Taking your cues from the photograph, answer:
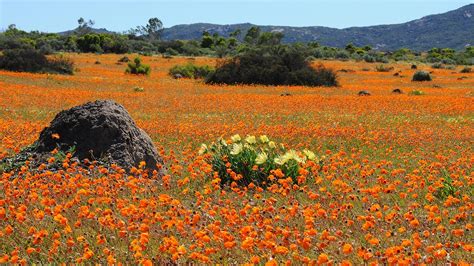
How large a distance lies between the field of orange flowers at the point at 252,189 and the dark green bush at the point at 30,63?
4.35 m

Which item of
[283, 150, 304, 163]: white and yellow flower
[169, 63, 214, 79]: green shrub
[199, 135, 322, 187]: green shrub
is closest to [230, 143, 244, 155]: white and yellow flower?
[199, 135, 322, 187]: green shrub

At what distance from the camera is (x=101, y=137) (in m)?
9.43

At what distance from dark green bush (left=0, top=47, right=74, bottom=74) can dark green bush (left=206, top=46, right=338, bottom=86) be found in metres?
10.9

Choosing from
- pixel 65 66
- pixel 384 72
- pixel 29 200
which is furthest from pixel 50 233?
pixel 384 72

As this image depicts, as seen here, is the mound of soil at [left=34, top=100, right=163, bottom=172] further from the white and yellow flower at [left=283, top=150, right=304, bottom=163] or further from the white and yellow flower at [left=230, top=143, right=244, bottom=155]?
the white and yellow flower at [left=283, top=150, right=304, bottom=163]

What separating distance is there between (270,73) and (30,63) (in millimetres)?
17120

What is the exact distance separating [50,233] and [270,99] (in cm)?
1979

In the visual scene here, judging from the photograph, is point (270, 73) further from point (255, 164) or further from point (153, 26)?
point (153, 26)

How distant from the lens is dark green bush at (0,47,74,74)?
37.6 metres

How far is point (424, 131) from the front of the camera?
50.2 feet

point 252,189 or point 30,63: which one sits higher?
point 30,63

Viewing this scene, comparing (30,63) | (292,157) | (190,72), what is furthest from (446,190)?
(190,72)

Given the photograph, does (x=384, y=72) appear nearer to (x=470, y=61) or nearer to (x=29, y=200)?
(x=470, y=61)

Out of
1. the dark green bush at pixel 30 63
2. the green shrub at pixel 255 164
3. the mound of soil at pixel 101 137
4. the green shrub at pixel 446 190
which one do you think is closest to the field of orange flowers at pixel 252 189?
the green shrub at pixel 446 190
